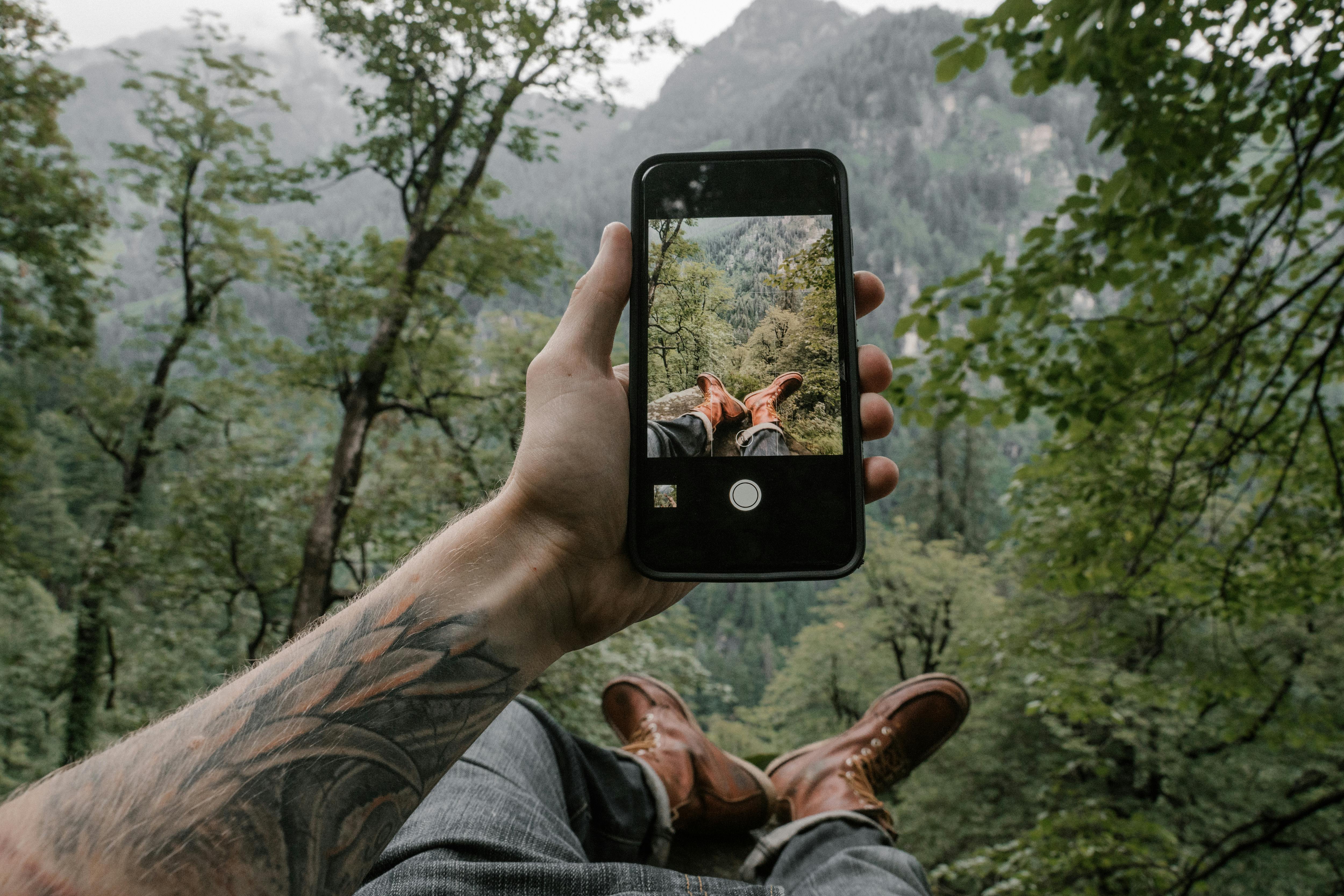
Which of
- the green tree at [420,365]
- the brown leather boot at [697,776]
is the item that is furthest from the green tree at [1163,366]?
the green tree at [420,365]

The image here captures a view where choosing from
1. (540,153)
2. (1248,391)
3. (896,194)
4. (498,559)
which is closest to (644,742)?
(498,559)

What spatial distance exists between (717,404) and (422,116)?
27.5 feet

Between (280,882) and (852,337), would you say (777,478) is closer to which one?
(852,337)

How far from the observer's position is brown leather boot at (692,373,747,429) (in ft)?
4.86

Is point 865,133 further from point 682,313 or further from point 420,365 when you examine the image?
point 682,313

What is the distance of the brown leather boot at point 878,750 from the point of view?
290 cm

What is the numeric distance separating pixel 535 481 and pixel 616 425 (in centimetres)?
23

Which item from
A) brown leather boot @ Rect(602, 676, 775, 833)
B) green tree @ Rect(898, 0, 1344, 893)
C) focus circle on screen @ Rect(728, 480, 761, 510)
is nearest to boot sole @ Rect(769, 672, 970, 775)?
brown leather boot @ Rect(602, 676, 775, 833)

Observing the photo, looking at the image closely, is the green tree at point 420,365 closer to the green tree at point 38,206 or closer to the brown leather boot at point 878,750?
the green tree at point 38,206

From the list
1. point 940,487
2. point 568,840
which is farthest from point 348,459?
point 940,487

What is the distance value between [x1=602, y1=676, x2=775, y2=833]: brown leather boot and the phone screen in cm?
163

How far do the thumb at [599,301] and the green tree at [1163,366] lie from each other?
54.5 inches

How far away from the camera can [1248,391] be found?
405 centimetres

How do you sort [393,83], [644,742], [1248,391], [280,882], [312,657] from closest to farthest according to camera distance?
[280,882], [312,657], [644,742], [1248,391], [393,83]
